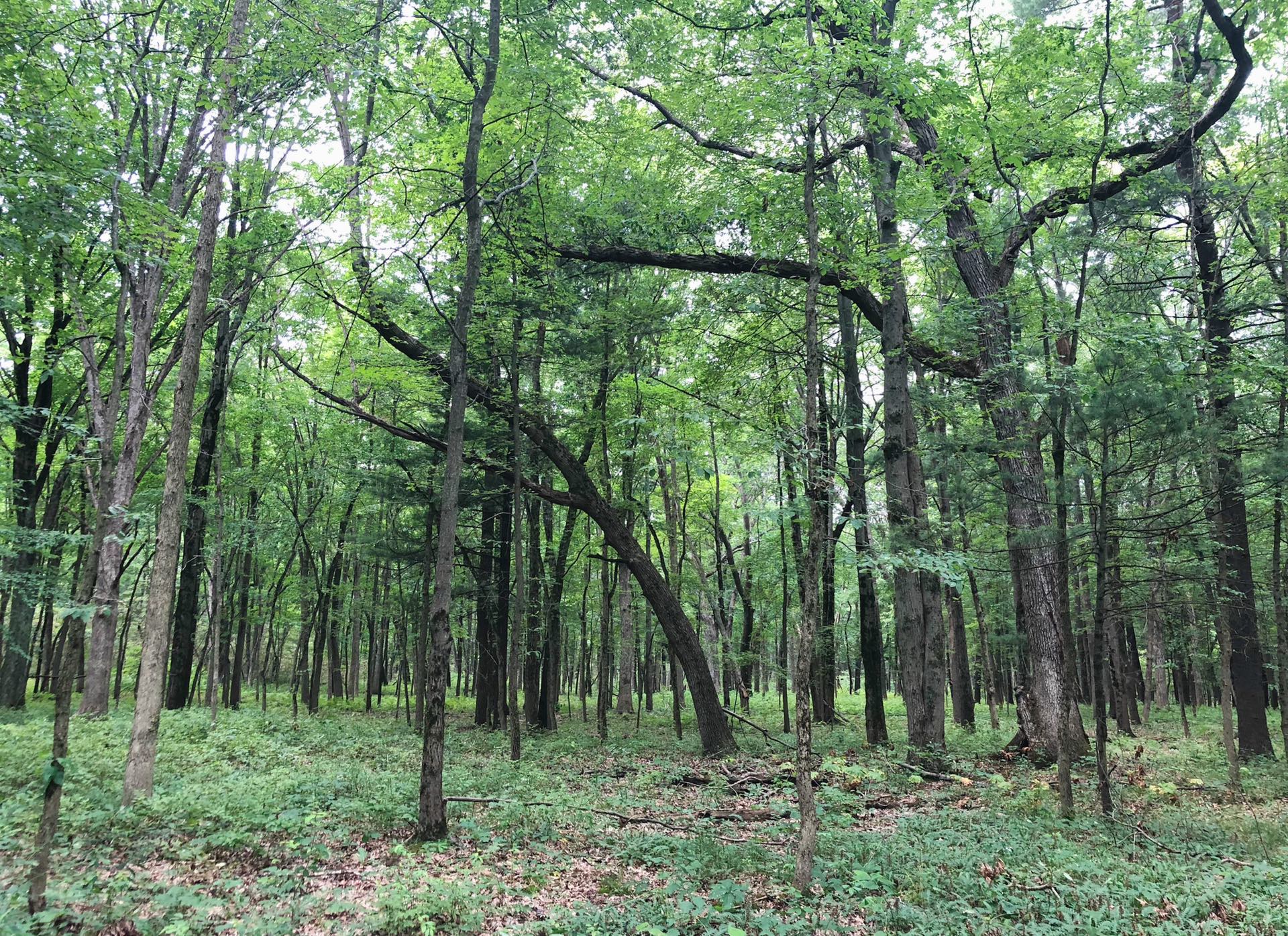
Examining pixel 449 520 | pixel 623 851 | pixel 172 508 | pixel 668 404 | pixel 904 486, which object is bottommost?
pixel 623 851

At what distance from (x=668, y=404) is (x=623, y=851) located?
29.6 ft

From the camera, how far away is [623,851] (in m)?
6.58

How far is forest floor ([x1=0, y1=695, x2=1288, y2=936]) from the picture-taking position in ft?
15.5

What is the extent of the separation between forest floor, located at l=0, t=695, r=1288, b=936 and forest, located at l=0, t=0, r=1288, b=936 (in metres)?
0.06

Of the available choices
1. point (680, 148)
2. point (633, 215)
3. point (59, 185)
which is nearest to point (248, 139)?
point (59, 185)

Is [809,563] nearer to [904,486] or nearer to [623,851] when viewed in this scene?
A: [623,851]

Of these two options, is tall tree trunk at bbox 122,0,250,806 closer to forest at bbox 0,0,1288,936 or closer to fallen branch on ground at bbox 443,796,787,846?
forest at bbox 0,0,1288,936

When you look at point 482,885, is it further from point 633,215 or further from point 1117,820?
point 633,215

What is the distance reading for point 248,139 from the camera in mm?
11844

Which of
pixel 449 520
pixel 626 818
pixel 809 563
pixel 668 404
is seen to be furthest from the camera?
pixel 668 404

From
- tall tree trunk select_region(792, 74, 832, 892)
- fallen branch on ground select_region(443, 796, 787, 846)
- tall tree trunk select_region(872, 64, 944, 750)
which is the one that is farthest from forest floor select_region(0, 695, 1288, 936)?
tall tree trunk select_region(872, 64, 944, 750)

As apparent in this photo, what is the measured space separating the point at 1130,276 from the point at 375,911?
14655 mm

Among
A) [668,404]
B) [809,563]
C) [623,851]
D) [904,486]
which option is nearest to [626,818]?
[623,851]

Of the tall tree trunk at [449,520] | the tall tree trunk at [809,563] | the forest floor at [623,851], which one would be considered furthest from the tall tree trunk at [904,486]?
the tall tree trunk at [449,520]
